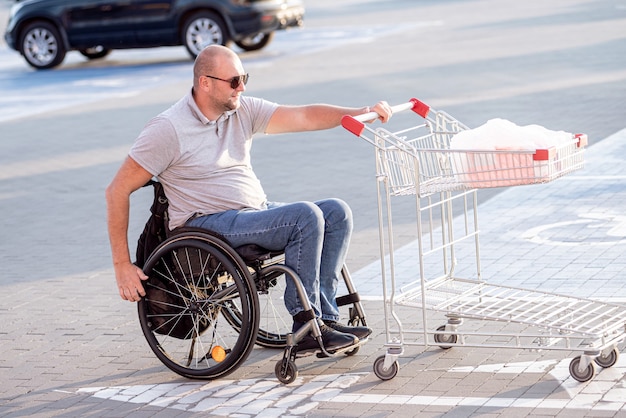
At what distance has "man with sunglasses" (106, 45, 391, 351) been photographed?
5.66 metres

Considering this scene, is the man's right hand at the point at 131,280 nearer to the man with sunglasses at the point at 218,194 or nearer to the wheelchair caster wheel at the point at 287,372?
the man with sunglasses at the point at 218,194

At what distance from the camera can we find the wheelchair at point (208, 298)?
5562mm

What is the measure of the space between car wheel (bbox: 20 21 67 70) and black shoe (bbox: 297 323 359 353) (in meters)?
17.3

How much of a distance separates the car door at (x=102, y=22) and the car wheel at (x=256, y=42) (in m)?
2.21

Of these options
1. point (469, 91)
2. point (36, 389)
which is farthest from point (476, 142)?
point (469, 91)

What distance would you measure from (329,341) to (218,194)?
904 millimetres

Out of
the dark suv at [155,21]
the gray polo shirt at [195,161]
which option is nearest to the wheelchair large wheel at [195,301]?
the gray polo shirt at [195,161]

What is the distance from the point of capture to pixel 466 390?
5.35 m

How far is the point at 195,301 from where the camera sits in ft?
19.1

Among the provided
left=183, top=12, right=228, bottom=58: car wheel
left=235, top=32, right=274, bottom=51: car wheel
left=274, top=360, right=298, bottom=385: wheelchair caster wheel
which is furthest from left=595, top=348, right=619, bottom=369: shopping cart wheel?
left=235, top=32, right=274, bottom=51: car wheel

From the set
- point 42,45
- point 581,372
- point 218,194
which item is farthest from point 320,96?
point 581,372

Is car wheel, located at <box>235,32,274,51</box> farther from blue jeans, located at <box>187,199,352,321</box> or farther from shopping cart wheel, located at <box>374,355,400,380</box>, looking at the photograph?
shopping cart wheel, located at <box>374,355,400,380</box>

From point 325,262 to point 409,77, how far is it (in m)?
11.6

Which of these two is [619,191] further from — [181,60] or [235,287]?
[181,60]
